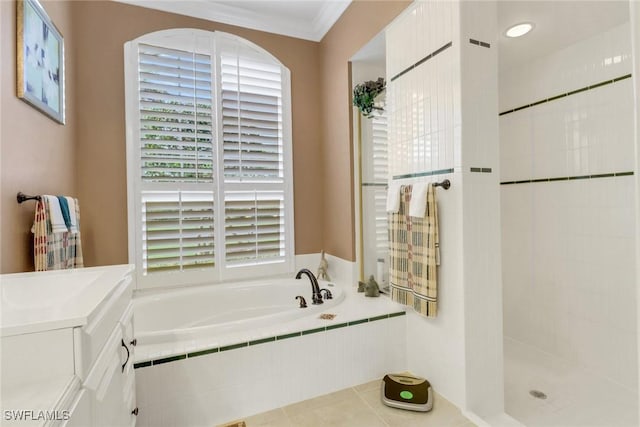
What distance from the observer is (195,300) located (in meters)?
2.49

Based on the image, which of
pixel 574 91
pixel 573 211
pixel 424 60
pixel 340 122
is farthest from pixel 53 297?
pixel 574 91

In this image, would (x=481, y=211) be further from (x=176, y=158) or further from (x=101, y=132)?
(x=101, y=132)

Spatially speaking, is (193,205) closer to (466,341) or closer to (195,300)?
(195,300)

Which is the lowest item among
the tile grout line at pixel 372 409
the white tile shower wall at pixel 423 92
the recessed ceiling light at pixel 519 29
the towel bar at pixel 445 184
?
the tile grout line at pixel 372 409

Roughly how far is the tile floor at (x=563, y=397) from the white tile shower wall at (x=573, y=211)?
0.13 m

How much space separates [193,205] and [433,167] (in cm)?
189

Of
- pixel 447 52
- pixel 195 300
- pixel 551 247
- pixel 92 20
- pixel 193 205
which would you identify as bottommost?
pixel 195 300

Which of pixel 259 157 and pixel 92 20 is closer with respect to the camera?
pixel 92 20

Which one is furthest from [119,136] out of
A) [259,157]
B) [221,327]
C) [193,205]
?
[221,327]

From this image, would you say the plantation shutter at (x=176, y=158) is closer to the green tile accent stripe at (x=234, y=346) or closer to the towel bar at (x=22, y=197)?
the towel bar at (x=22, y=197)

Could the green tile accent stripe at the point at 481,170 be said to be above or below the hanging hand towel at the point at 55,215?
above

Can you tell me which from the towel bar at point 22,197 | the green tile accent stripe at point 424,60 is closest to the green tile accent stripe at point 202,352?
the towel bar at point 22,197

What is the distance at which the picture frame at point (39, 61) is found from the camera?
1524 mm

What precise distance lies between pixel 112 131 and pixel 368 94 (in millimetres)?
2003
